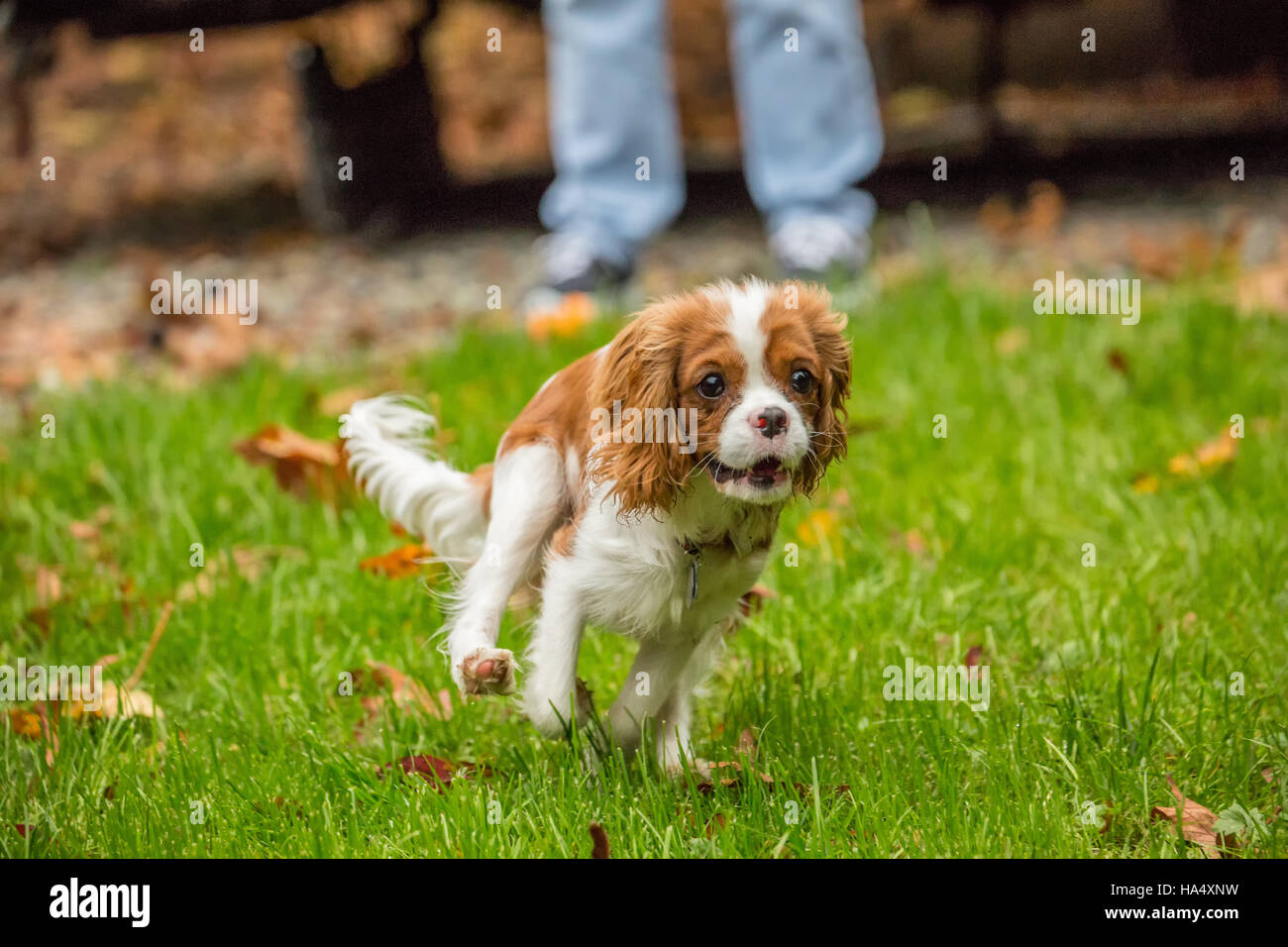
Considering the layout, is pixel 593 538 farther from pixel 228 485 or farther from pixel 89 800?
pixel 228 485

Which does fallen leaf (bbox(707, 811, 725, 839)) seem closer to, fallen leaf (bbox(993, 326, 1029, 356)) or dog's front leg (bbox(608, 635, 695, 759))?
dog's front leg (bbox(608, 635, 695, 759))

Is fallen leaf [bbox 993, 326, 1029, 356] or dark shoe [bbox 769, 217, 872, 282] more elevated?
dark shoe [bbox 769, 217, 872, 282]

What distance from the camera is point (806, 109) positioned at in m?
5.43

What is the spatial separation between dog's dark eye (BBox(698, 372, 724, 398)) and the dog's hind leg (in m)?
0.40

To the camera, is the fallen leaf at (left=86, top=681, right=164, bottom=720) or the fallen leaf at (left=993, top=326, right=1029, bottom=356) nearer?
the fallen leaf at (left=86, top=681, right=164, bottom=720)

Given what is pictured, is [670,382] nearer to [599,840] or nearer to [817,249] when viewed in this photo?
[599,840]

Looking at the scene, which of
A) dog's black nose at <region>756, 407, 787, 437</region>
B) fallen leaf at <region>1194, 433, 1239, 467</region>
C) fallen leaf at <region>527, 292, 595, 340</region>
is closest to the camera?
dog's black nose at <region>756, 407, 787, 437</region>

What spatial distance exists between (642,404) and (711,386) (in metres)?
0.11

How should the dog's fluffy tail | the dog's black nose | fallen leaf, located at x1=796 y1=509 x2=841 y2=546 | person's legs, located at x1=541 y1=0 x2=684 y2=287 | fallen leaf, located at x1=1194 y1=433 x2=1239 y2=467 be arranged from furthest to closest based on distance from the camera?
person's legs, located at x1=541 y1=0 x2=684 y2=287, fallen leaf, located at x1=1194 y1=433 x2=1239 y2=467, fallen leaf, located at x1=796 y1=509 x2=841 y2=546, the dog's fluffy tail, the dog's black nose

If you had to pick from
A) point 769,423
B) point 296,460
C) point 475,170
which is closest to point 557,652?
point 769,423

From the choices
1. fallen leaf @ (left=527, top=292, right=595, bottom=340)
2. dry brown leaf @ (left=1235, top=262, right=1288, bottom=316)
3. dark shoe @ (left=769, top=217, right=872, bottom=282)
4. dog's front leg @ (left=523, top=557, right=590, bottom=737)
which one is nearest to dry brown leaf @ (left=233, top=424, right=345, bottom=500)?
fallen leaf @ (left=527, top=292, right=595, bottom=340)

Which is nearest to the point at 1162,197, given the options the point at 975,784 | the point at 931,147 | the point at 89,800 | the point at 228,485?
the point at 931,147

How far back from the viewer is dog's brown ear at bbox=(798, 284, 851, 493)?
7.30 feet
